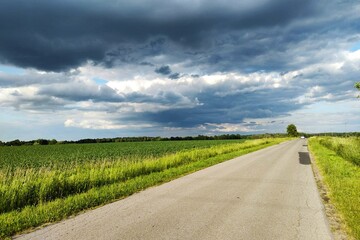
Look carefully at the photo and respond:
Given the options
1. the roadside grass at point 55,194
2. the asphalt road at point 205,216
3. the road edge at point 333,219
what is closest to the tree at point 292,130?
the roadside grass at point 55,194

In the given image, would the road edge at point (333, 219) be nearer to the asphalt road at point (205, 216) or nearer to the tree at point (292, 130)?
the asphalt road at point (205, 216)

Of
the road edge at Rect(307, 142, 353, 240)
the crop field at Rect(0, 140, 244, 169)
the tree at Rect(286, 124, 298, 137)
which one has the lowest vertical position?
the road edge at Rect(307, 142, 353, 240)

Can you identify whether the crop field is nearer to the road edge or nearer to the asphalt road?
the asphalt road

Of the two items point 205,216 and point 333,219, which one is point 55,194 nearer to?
point 205,216

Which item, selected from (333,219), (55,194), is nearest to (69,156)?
(55,194)

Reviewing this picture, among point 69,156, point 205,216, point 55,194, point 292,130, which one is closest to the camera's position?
point 205,216

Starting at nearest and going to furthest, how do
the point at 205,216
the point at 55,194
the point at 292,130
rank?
1. the point at 205,216
2. the point at 55,194
3. the point at 292,130

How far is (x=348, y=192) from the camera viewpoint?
33.1 feet

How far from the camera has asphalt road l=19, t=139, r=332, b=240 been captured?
A: 5.88 m

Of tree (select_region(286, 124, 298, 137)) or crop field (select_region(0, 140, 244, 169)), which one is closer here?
crop field (select_region(0, 140, 244, 169))

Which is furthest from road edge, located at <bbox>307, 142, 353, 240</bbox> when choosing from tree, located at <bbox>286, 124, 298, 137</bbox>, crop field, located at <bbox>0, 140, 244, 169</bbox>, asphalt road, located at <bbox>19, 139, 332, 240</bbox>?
tree, located at <bbox>286, 124, 298, 137</bbox>

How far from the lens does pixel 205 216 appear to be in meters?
7.10

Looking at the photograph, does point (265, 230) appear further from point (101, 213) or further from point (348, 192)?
point (348, 192)

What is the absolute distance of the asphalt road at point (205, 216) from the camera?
232 inches
